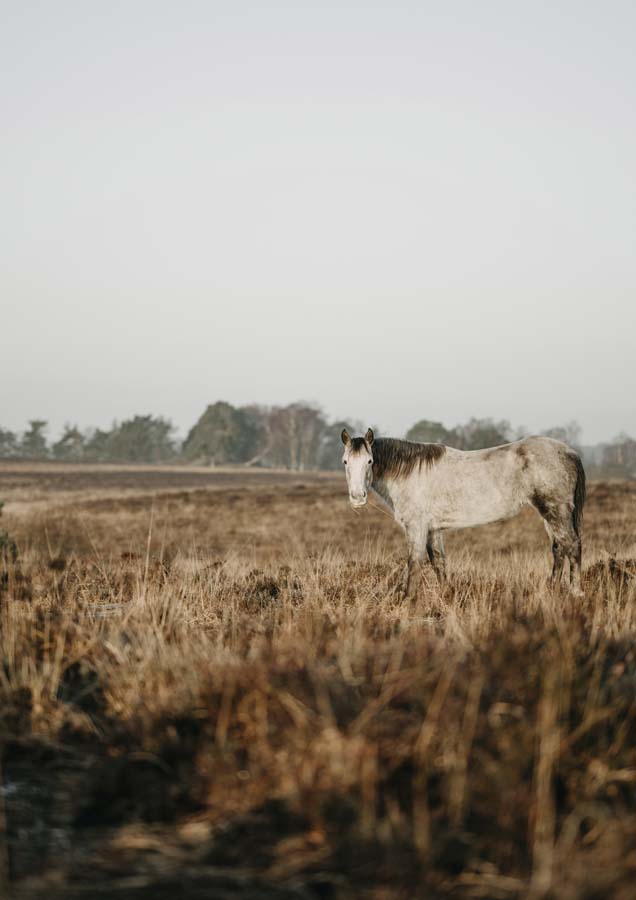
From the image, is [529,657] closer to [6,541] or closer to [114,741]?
[114,741]

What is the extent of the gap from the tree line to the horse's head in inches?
3234

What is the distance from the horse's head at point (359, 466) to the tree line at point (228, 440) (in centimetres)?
8213

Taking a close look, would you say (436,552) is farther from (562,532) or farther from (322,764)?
(322,764)

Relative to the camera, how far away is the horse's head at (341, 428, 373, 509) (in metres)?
8.90

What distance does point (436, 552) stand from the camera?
9.55 metres

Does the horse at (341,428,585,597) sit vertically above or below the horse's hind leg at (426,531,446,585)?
above

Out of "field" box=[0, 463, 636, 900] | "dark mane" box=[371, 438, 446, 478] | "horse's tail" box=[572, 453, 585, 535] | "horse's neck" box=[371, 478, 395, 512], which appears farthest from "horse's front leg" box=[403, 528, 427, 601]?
"field" box=[0, 463, 636, 900]

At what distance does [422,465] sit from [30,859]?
24.3 feet

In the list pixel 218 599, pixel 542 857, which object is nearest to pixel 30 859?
pixel 542 857

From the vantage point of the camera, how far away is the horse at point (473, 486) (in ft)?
30.3

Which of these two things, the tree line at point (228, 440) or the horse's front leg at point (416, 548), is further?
the tree line at point (228, 440)

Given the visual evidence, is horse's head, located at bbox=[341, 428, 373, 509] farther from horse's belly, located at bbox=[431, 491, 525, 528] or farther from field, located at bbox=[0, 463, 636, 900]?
field, located at bbox=[0, 463, 636, 900]

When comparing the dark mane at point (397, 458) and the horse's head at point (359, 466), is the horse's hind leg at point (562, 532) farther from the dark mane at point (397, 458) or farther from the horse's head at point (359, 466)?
the horse's head at point (359, 466)

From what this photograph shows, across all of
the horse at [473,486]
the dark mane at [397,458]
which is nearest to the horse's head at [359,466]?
the horse at [473,486]
